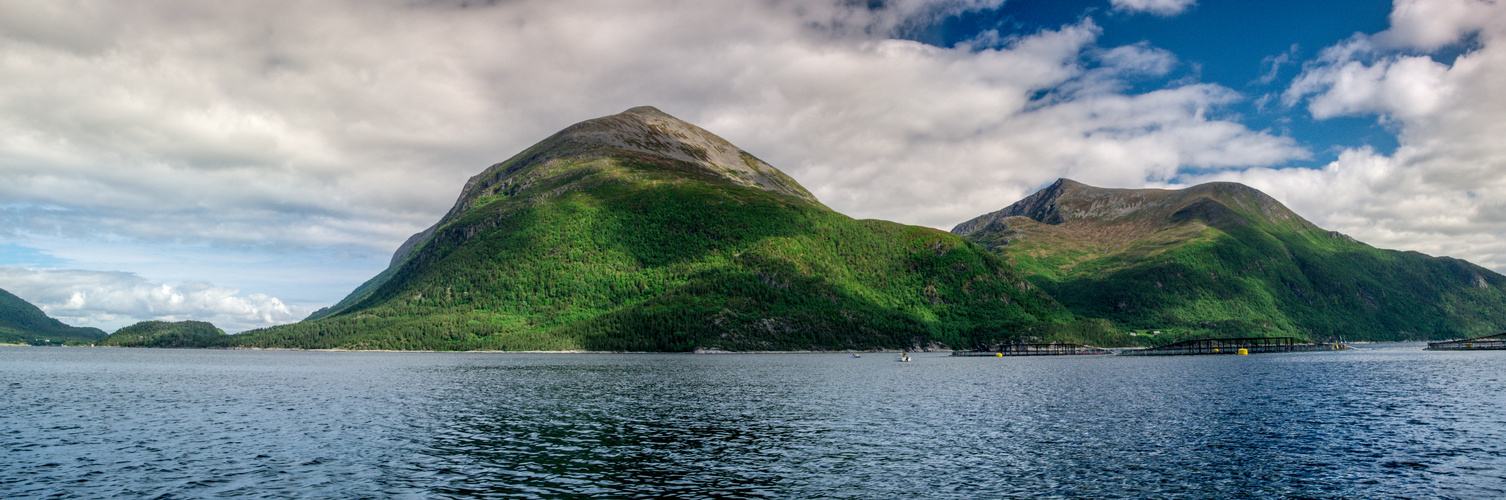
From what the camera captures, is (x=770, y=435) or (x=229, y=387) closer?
(x=770, y=435)

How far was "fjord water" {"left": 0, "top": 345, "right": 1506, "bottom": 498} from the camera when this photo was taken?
4319cm

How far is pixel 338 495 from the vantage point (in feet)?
134

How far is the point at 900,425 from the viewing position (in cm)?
7081

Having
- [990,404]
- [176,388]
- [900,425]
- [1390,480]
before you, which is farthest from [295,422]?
[1390,480]

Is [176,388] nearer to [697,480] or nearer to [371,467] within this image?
[371,467]

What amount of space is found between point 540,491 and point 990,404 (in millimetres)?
65308

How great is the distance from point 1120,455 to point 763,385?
8108cm

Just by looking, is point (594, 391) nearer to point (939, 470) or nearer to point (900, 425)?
point (900, 425)

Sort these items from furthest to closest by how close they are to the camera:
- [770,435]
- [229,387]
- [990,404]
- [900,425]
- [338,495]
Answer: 1. [229,387]
2. [990,404]
3. [900,425]
4. [770,435]
5. [338,495]

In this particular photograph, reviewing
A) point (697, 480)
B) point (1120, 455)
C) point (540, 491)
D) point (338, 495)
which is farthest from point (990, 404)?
point (338, 495)

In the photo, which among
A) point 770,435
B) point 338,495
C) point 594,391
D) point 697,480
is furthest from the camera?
point 594,391

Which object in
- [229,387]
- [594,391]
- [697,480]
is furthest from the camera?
[229,387]

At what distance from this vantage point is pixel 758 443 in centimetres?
5959

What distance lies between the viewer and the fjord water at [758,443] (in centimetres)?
4319
